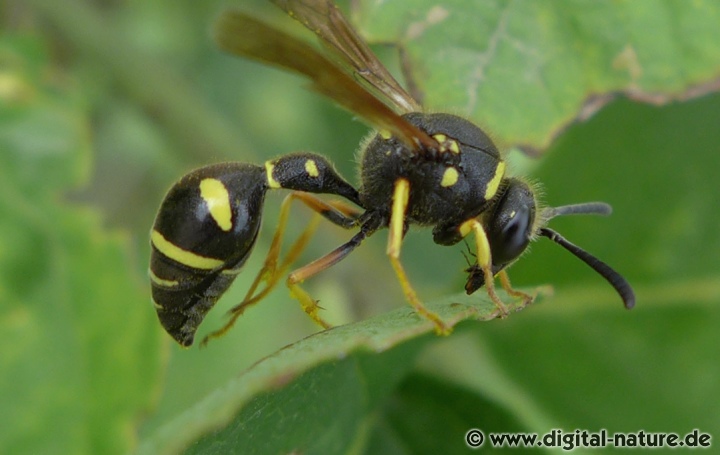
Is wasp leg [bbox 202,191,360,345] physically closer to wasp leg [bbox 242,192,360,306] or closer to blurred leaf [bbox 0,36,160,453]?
wasp leg [bbox 242,192,360,306]

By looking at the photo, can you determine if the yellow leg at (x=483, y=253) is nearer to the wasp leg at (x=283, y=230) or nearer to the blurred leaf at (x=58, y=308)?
the wasp leg at (x=283, y=230)

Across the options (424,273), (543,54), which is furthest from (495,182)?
(424,273)

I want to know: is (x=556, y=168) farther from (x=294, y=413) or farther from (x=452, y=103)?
(x=294, y=413)

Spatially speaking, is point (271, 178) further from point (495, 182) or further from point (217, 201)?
point (495, 182)

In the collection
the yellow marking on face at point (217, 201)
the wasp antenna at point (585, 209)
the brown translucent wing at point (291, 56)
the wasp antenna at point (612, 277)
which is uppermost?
the brown translucent wing at point (291, 56)

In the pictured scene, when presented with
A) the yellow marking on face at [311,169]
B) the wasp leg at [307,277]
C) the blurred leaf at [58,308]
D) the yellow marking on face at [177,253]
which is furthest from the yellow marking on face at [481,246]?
the blurred leaf at [58,308]

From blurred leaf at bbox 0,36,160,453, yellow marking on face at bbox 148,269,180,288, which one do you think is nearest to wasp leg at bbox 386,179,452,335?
yellow marking on face at bbox 148,269,180,288
